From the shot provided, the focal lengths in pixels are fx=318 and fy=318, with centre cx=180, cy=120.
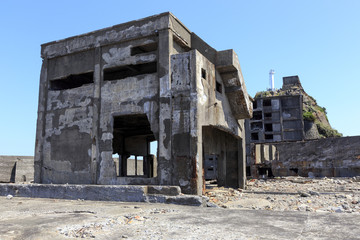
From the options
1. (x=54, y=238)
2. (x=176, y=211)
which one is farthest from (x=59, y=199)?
(x=54, y=238)

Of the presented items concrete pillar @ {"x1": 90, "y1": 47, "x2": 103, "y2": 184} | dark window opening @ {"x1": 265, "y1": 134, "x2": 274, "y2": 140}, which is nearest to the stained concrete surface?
concrete pillar @ {"x1": 90, "y1": 47, "x2": 103, "y2": 184}

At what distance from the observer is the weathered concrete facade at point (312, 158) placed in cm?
1997

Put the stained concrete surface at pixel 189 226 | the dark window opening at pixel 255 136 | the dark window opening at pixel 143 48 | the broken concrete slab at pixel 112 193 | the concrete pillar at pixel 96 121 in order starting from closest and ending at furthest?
the stained concrete surface at pixel 189 226 < the broken concrete slab at pixel 112 193 < the concrete pillar at pixel 96 121 < the dark window opening at pixel 143 48 < the dark window opening at pixel 255 136

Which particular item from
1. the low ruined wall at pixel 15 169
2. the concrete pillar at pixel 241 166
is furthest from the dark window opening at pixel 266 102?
the low ruined wall at pixel 15 169

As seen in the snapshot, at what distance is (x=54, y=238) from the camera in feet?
12.6

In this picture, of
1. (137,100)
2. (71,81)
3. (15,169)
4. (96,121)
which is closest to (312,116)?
(15,169)

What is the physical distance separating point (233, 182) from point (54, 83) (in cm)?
793

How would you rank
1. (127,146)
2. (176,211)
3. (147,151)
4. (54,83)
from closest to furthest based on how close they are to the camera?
(176,211) < (54,83) < (127,146) < (147,151)

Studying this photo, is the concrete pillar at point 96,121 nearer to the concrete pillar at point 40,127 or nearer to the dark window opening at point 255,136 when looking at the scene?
the concrete pillar at point 40,127

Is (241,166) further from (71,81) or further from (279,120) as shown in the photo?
(279,120)

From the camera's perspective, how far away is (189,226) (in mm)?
4449

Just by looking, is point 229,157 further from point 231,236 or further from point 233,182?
point 231,236

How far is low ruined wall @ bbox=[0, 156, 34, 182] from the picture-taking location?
16875 millimetres

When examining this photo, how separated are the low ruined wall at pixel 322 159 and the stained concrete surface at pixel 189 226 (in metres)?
16.6
